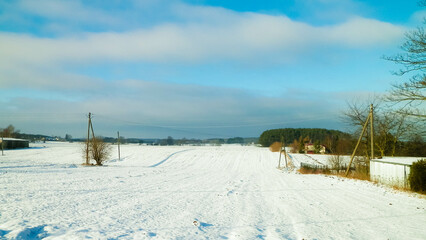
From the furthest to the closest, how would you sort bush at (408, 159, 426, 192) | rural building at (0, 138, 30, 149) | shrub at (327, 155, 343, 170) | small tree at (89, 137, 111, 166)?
1. rural building at (0, 138, 30, 149)
2. small tree at (89, 137, 111, 166)
3. shrub at (327, 155, 343, 170)
4. bush at (408, 159, 426, 192)

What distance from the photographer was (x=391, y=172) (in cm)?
1714

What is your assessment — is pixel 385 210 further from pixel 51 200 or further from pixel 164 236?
pixel 51 200

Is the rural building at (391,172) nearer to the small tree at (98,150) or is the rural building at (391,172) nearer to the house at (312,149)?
the small tree at (98,150)

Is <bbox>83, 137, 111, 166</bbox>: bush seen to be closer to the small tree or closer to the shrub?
the small tree

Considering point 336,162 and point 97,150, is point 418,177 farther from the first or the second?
point 97,150

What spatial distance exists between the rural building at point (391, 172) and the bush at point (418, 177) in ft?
3.15

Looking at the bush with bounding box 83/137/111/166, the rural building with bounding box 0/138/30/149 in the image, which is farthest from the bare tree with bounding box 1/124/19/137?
the bush with bounding box 83/137/111/166

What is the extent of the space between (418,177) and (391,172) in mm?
3141

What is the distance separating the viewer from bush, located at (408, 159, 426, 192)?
1396cm

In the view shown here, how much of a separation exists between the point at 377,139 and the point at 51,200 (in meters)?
31.3

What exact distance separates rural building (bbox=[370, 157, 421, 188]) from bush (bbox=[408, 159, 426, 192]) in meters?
0.96

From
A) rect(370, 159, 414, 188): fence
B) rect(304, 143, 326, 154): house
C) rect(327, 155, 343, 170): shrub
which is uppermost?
rect(370, 159, 414, 188): fence

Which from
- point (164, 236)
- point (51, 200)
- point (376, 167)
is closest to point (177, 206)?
point (164, 236)

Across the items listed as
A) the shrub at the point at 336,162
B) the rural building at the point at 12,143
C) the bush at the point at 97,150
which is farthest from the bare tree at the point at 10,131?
the shrub at the point at 336,162
